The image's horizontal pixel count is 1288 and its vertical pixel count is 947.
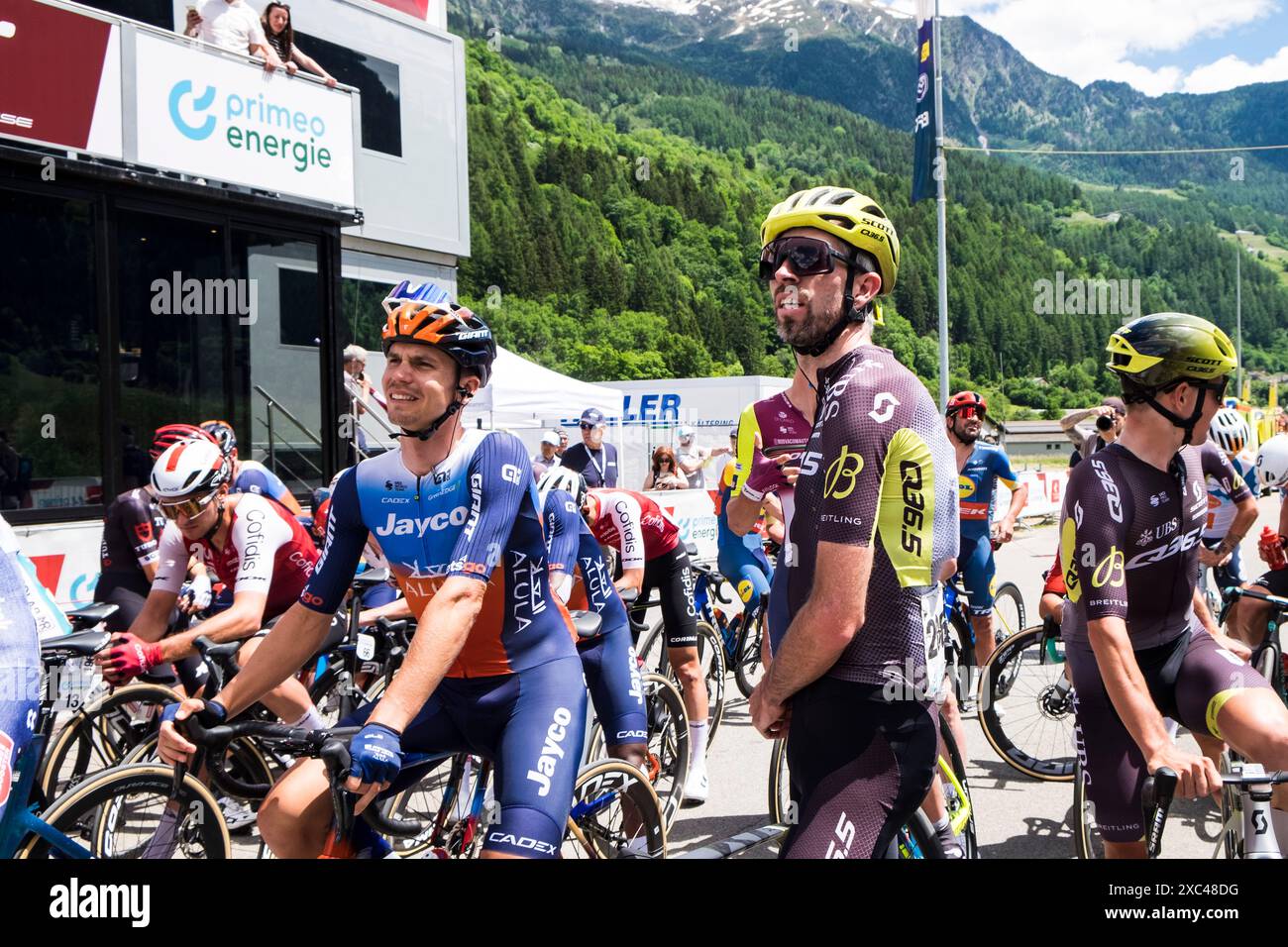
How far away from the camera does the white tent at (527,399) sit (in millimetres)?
19719

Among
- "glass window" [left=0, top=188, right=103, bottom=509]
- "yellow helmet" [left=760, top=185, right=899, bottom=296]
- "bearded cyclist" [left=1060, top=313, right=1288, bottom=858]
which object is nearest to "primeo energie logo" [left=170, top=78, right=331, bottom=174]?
"glass window" [left=0, top=188, right=103, bottom=509]

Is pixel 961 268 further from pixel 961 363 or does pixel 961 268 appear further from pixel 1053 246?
pixel 1053 246

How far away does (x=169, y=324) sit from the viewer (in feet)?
34.0

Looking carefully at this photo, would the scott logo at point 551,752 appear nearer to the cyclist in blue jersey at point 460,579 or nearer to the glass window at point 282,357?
the cyclist in blue jersey at point 460,579

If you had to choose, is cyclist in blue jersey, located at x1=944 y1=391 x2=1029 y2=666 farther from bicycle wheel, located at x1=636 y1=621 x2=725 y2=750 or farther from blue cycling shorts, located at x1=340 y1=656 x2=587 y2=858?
blue cycling shorts, located at x1=340 y1=656 x2=587 y2=858

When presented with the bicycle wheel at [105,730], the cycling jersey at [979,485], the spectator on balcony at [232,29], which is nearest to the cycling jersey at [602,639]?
the bicycle wheel at [105,730]

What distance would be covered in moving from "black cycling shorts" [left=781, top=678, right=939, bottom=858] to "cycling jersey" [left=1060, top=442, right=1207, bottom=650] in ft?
3.37

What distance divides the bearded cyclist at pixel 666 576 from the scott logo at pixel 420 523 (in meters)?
2.90

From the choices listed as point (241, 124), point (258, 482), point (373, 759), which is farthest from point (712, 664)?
point (241, 124)

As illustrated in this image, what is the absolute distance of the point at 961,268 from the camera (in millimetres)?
101938

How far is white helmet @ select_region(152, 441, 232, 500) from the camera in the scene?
475 cm

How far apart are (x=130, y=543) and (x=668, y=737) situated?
3187mm

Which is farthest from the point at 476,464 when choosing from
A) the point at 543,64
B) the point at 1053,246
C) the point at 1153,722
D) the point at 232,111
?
the point at 543,64
